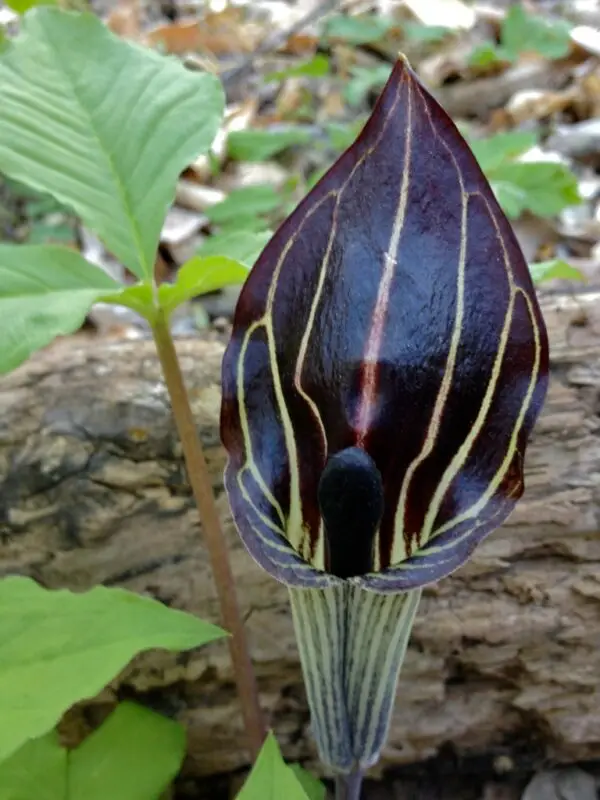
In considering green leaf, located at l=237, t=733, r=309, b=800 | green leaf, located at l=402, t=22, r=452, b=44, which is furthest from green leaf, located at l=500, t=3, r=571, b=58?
green leaf, located at l=237, t=733, r=309, b=800

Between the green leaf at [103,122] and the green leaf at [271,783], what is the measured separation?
1.89 feet

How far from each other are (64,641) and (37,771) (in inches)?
13.5

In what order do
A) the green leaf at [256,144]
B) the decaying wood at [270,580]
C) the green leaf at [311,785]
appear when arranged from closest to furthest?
the green leaf at [311,785]
the decaying wood at [270,580]
the green leaf at [256,144]

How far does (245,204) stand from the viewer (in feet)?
7.58

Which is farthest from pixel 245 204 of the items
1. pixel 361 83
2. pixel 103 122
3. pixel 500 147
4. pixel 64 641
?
pixel 64 641

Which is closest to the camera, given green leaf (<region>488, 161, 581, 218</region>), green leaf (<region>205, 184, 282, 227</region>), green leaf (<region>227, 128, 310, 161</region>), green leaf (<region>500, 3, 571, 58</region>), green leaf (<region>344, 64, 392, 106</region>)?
green leaf (<region>488, 161, 581, 218</region>)

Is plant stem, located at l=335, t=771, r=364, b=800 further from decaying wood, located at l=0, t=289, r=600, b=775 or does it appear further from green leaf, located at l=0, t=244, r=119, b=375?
green leaf, located at l=0, t=244, r=119, b=375

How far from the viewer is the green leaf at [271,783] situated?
846mm

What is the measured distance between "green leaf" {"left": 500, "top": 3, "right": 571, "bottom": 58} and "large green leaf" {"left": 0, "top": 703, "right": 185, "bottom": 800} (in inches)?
116

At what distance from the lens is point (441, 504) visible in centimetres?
86

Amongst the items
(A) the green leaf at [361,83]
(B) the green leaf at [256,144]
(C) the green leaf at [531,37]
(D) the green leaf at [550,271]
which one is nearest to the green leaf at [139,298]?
(D) the green leaf at [550,271]

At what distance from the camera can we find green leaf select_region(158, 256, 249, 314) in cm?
95

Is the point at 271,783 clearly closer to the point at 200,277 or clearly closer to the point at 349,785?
the point at 349,785

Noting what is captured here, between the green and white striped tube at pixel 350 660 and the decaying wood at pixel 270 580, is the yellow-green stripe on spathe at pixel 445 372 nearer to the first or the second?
the green and white striped tube at pixel 350 660
